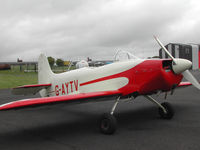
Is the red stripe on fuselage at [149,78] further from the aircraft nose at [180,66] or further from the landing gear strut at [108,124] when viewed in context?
the landing gear strut at [108,124]

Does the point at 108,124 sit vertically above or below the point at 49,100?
below

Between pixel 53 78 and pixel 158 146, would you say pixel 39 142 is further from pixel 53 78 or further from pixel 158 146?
pixel 53 78

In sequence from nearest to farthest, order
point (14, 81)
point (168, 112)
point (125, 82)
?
point (125, 82)
point (168, 112)
point (14, 81)

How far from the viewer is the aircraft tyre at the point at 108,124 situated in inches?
181

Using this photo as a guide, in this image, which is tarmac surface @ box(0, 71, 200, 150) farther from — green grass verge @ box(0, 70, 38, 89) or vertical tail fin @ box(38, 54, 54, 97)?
green grass verge @ box(0, 70, 38, 89)

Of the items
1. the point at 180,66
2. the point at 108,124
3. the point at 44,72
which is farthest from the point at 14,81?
the point at 180,66

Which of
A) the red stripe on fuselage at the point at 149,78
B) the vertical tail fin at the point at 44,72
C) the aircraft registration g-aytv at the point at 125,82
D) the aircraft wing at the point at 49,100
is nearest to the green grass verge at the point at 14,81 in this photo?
the vertical tail fin at the point at 44,72

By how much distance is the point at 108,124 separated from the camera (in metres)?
4.66

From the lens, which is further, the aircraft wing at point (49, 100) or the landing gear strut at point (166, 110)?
the landing gear strut at point (166, 110)

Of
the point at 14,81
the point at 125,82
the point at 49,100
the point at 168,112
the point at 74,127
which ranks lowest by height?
the point at 14,81

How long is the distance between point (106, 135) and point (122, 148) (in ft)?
2.95

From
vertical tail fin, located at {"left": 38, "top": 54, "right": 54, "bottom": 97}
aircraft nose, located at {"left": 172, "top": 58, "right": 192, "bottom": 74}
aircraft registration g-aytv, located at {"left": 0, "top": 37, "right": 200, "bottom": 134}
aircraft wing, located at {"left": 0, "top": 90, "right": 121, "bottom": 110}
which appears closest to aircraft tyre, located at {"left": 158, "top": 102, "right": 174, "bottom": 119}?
aircraft registration g-aytv, located at {"left": 0, "top": 37, "right": 200, "bottom": 134}

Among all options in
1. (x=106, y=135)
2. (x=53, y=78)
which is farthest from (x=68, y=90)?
(x=106, y=135)

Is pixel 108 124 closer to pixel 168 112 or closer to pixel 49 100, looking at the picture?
pixel 49 100
